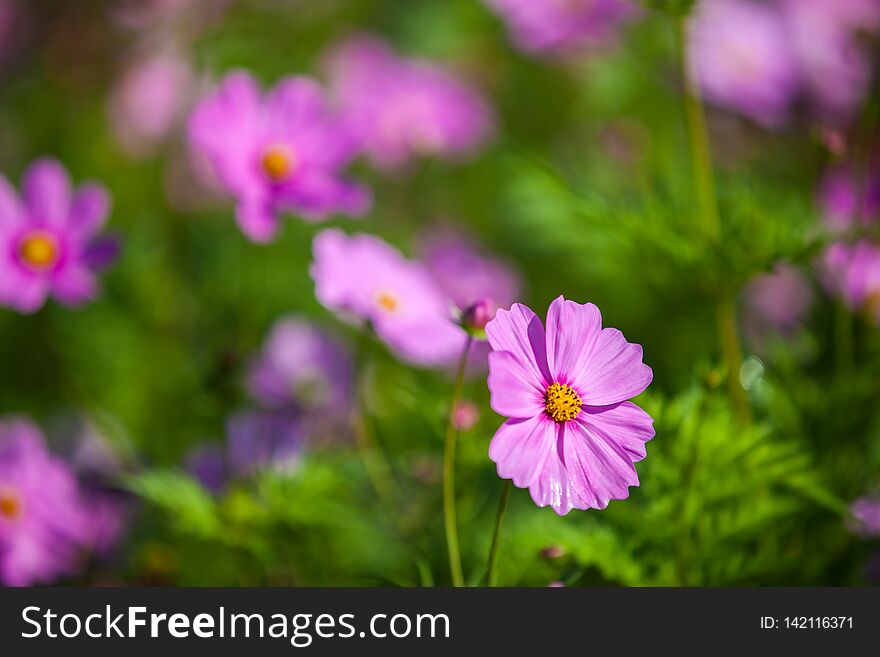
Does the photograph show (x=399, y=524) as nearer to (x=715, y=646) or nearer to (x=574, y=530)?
(x=574, y=530)

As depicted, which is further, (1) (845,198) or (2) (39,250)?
(1) (845,198)

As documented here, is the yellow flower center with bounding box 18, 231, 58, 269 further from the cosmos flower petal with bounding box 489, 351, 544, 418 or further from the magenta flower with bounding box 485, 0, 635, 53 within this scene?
the magenta flower with bounding box 485, 0, 635, 53

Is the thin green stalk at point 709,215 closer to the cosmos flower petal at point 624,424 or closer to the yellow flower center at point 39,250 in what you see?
the cosmos flower petal at point 624,424

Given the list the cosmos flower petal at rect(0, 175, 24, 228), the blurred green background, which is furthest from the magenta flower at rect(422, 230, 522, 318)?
the cosmos flower petal at rect(0, 175, 24, 228)

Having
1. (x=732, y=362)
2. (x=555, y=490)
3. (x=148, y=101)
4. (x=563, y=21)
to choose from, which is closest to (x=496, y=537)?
(x=555, y=490)

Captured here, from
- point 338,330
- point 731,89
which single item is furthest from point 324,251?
point 731,89

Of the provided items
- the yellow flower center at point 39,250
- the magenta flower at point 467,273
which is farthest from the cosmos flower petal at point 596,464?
the magenta flower at point 467,273

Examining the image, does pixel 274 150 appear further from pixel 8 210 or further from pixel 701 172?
pixel 701 172
